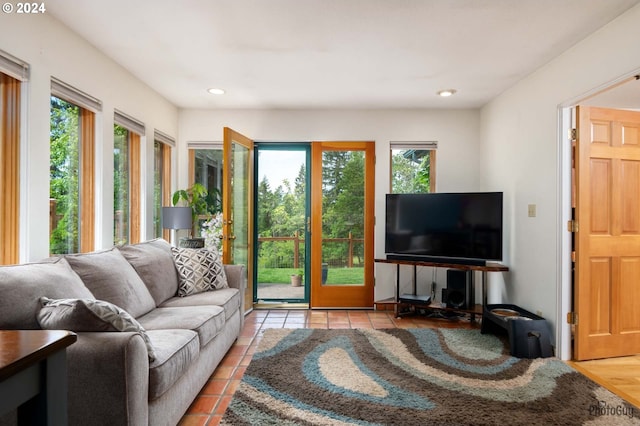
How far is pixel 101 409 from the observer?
1.47 meters

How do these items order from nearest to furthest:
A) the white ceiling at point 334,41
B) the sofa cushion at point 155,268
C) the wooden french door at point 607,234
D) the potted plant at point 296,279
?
the white ceiling at point 334,41
the sofa cushion at point 155,268
the wooden french door at point 607,234
the potted plant at point 296,279

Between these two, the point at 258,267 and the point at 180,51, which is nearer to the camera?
the point at 180,51

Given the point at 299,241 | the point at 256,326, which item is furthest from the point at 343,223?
the point at 256,326

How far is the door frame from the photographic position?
115 inches

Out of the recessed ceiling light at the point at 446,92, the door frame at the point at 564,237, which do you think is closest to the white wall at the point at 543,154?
the door frame at the point at 564,237

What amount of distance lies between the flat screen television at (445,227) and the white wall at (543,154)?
0.80 feet

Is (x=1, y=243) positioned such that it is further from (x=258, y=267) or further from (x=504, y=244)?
(x=504, y=244)

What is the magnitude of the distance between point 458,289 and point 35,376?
3.83 m

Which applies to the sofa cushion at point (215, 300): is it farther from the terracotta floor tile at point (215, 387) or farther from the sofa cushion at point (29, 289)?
the sofa cushion at point (29, 289)

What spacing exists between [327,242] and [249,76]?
2141mm

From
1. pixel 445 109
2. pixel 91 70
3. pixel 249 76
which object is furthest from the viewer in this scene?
pixel 445 109

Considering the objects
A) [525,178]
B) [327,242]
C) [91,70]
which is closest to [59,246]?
[91,70]

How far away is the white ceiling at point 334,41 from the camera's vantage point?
228cm

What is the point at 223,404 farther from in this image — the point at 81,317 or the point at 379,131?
the point at 379,131
